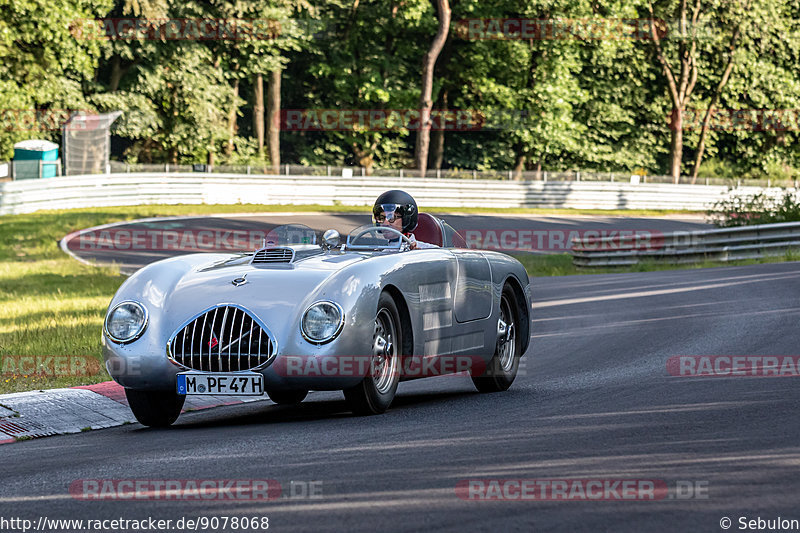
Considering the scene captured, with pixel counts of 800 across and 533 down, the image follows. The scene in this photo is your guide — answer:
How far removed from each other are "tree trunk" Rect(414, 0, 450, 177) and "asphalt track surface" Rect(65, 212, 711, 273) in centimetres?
932

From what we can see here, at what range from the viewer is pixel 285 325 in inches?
278

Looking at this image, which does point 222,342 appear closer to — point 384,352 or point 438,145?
point 384,352

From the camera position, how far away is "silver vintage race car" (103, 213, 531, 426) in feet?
23.2

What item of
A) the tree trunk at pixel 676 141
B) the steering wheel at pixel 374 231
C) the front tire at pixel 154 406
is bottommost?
the tree trunk at pixel 676 141

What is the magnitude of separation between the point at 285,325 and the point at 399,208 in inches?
92.6

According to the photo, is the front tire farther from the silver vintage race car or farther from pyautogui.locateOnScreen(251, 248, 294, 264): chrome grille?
pyautogui.locateOnScreen(251, 248, 294, 264): chrome grille

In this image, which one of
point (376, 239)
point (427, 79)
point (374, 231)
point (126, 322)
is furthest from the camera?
point (427, 79)

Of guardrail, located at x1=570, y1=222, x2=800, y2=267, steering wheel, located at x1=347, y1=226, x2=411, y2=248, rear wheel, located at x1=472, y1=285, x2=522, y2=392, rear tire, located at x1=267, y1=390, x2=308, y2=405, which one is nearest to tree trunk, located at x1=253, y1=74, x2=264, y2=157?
guardrail, located at x1=570, y1=222, x2=800, y2=267

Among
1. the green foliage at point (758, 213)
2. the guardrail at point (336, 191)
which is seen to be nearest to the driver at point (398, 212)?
the green foliage at point (758, 213)

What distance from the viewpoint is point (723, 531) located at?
4203 mm

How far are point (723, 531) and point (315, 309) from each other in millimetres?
3401

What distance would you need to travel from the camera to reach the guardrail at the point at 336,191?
1431 inches

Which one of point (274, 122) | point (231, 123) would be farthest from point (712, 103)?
point (231, 123)

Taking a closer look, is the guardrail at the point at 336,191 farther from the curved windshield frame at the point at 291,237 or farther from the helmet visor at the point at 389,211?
the curved windshield frame at the point at 291,237
